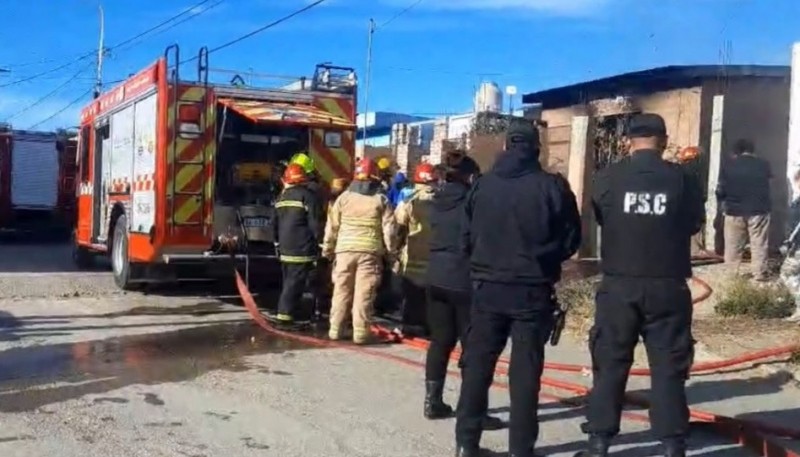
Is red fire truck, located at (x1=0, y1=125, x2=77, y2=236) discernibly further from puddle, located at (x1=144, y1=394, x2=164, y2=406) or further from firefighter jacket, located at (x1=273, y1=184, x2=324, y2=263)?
puddle, located at (x1=144, y1=394, x2=164, y2=406)

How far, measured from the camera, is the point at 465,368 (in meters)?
5.60

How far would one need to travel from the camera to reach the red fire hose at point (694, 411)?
5883 mm

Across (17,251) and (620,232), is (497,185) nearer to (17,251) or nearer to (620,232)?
(620,232)

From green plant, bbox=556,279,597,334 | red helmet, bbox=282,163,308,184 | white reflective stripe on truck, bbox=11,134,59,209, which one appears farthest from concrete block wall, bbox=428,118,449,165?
red helmet, bbox=282,163,308,184

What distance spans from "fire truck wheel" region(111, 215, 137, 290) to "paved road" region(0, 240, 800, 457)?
1659mm

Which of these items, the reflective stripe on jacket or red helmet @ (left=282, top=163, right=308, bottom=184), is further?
red helmet @ (left=282, top=163, right=308, bottom=184)

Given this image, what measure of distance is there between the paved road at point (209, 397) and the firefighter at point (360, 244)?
19.9 inches

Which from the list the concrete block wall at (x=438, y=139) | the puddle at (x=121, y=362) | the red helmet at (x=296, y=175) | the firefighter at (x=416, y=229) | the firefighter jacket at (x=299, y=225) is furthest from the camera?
the concrete block wall at (x=438, y=139)

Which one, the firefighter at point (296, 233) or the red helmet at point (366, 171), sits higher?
the red helmet at point (366, 171)

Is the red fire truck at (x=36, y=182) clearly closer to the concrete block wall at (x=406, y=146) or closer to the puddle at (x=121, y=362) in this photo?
the concrete block wall at (x=406, y=146)

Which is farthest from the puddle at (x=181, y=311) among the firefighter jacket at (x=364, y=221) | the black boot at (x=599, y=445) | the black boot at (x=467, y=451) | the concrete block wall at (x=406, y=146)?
the concrete block wall at (x=406, y=146)

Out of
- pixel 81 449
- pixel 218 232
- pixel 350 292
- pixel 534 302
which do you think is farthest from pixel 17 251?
pixel 534 302

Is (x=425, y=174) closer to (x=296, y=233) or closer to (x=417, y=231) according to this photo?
(x=417, y=231)

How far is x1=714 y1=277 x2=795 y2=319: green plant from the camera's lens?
9430 millimetres
